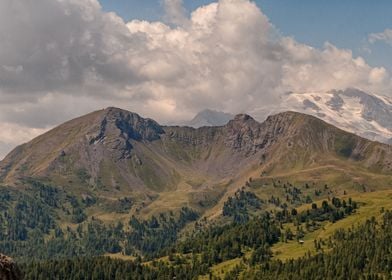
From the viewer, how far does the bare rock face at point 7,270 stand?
35.9 meters

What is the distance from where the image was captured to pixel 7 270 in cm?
3634

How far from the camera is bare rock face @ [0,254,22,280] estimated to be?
35.9 m

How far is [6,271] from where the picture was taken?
119ft
